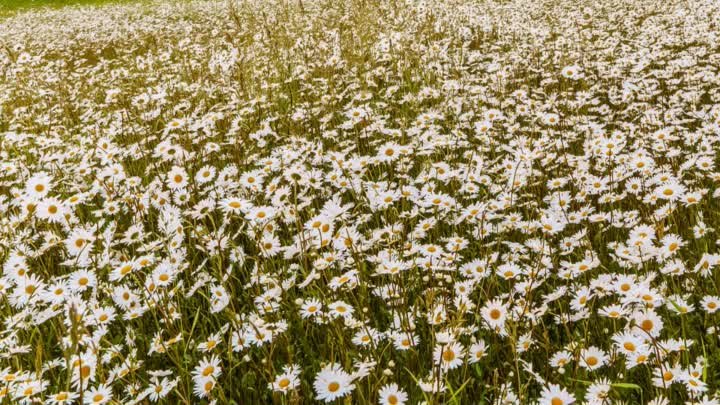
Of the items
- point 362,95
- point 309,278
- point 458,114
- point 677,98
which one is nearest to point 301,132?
point 362,95

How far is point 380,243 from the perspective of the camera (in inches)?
99.8

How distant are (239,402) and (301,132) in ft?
9.48

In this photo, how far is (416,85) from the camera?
5.61m


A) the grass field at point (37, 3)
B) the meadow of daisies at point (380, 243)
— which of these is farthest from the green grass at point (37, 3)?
the meadow of daisies at point (380, 243)

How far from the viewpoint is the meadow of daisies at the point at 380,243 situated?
6.14 feet

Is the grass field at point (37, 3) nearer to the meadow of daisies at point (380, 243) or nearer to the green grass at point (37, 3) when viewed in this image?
the green grass at point (37, 3)

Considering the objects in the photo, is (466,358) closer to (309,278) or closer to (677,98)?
(309,278)

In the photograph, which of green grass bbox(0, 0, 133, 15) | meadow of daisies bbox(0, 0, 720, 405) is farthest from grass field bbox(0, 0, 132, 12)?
meadow of daisies bbox(0, 0, 720, 405)

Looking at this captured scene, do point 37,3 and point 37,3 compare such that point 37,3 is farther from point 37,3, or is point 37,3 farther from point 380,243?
point 380,243

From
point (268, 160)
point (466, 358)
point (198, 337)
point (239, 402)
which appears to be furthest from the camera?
point (268, 160)

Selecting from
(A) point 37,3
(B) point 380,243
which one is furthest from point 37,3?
(B) point 380,243

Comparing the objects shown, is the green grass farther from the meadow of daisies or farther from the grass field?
the meadow of daisies

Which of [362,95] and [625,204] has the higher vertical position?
[362,95]

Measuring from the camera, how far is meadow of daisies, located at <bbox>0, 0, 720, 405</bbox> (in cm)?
187
